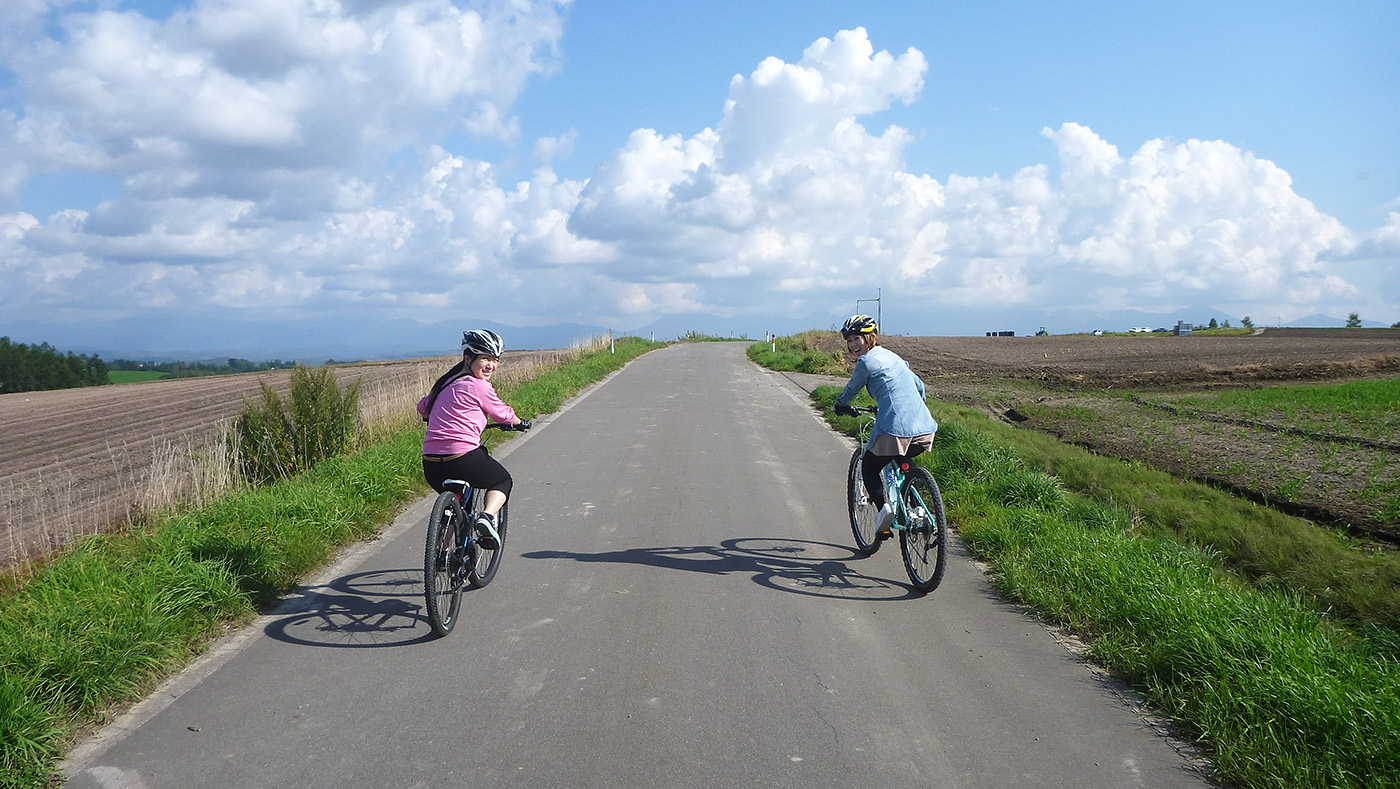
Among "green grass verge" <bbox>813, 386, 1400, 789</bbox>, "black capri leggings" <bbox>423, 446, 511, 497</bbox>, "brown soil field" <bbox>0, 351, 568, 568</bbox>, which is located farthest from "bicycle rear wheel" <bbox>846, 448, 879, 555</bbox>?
"brown soil field" <bbox>0, 351, 568, 568</bbox>

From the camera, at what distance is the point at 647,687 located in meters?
4.05

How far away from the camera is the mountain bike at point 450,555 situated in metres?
4.72

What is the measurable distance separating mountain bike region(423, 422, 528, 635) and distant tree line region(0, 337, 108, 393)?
44.2 meters

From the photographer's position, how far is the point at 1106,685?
14.0ft

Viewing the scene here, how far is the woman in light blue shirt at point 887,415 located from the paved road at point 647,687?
0.66m

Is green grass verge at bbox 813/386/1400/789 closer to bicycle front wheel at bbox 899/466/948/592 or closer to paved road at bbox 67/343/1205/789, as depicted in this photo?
paved road at bbox 67/343/1205/789

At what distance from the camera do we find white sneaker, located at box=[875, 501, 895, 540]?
591cm

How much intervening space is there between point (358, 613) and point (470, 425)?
137 cm

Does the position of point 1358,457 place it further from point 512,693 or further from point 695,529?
point 512,693

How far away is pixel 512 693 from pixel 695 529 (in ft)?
11.0

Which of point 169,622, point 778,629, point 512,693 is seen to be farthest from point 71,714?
point 778,629

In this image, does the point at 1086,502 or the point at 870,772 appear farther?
the point at 1086,502

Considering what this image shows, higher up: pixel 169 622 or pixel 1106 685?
pixel 169 622

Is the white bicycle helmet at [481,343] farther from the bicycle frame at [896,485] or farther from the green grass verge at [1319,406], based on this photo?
the green grass verge at [1319,406]
